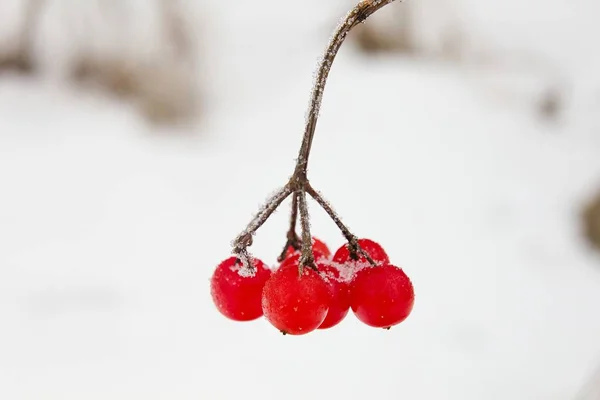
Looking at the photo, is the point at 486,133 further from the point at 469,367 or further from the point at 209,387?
the point at 209,387

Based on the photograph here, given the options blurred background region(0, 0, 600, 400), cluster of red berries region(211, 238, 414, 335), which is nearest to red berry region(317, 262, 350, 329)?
cluster of red berries region(211, 238, 414, 335)

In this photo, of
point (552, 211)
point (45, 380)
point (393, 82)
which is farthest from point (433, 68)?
point (45, 380)

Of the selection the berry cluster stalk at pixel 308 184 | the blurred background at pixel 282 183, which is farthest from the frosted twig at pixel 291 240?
the blurred background at pixel 282 183

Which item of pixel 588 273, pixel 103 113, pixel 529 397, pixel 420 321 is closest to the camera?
pixel 529 397

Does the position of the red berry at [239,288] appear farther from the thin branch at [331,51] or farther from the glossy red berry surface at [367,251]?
the thin branch at [331,51]

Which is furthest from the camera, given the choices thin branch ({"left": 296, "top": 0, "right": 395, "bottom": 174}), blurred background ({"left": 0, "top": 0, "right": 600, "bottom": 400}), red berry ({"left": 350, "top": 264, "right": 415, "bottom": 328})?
blurred background ({"left": 0, "top": 0, "right": 600, "bottom": 400})

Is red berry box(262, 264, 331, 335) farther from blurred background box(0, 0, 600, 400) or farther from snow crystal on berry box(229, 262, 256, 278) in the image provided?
blurred background box(0, 0, 600, 400)
